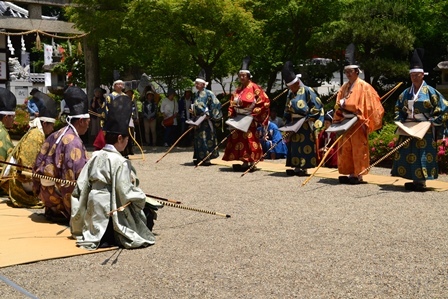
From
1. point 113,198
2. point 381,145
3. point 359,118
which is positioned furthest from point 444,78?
point 113,198

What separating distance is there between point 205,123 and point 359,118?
3.89 m

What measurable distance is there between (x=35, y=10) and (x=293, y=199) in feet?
41.8

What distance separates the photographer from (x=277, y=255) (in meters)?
5.62

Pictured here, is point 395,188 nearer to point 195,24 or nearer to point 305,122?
point 305,122

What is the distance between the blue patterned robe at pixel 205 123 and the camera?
12.6 metres

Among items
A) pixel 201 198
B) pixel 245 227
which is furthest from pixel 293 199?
pixel 245 227

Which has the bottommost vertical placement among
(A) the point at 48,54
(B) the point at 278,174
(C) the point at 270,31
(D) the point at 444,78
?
(B) the point at 278,174

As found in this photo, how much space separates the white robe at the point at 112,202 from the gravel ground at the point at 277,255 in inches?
7.6

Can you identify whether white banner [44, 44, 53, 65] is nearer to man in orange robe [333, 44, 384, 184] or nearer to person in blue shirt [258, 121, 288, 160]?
person in blue shirt [258, 121, 288, 160]

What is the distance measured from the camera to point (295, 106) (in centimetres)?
1054

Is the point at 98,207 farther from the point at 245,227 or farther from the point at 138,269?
the point at 245,227

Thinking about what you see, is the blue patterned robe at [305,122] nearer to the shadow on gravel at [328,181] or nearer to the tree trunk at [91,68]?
the shadow on gravel at [328,181]

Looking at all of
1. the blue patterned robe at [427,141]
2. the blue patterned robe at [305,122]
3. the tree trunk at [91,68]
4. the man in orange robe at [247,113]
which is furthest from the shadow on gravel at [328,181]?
the tree trunk at [91,68]

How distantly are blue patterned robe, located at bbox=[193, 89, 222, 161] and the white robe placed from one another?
6.46 meters
